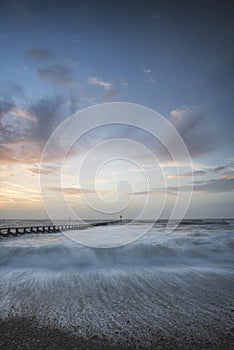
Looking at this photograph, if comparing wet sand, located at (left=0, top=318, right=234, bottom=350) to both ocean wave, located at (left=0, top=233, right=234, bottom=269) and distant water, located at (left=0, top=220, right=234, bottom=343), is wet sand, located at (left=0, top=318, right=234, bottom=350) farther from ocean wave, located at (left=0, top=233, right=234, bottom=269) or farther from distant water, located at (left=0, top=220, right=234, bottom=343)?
ocean wave, located at (left=0, top=233, right=234, bottom=269)

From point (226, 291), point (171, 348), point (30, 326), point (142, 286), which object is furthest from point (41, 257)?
point (171, 348)

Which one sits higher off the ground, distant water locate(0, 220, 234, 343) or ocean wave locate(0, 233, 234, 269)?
distant water locate(0, 220, 234, 343)

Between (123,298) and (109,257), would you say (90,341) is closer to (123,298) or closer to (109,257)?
(123,298)

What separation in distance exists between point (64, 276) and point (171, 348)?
618cm

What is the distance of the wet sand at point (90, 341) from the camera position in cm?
341

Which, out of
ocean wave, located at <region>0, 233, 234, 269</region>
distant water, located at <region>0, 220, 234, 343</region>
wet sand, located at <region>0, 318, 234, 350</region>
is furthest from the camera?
ocean wave, located at <region>0, 233, 234, 269</region>

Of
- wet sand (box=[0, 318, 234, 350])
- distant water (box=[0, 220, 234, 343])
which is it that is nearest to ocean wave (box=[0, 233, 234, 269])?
distant water (box=[0, 220, 234, 343])

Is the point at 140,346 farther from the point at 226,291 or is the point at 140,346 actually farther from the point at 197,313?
the point at 226,291

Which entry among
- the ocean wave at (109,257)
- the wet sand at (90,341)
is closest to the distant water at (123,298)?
the wet sand at (90,341)

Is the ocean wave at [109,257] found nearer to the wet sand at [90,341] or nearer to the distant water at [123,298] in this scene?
the distant water at [123,298]

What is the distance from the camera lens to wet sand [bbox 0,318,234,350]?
134 inches

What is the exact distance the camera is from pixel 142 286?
7.05m

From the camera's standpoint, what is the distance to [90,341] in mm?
3611

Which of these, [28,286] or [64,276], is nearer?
[28,286]
